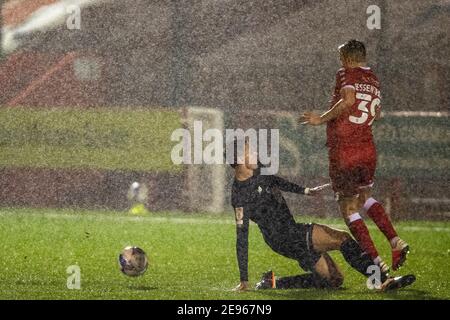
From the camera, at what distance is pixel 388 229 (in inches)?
423

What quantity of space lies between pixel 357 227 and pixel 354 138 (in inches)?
30.4

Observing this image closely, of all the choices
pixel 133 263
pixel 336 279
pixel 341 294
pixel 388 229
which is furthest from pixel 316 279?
pixel 133 263

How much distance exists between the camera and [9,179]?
20.6 metres

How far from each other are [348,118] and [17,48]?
15.2 meters

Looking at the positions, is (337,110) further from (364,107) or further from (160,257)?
(160,257)

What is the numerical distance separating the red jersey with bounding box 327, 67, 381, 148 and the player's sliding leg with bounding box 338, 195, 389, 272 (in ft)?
1.63

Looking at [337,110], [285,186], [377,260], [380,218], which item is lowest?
[377,260]

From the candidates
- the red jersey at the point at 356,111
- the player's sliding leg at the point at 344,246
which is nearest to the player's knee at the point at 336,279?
the player's sliding leg at the point at 344,246

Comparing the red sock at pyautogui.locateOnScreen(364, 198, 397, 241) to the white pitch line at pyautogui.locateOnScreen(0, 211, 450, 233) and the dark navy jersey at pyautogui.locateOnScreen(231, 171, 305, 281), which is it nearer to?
the dark navy jersey at pyautogui.locateOnScreen(231, 171, 305, 281)

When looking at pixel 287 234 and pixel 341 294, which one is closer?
pixel 341 294

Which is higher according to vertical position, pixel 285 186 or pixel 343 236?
pixel 285 186
